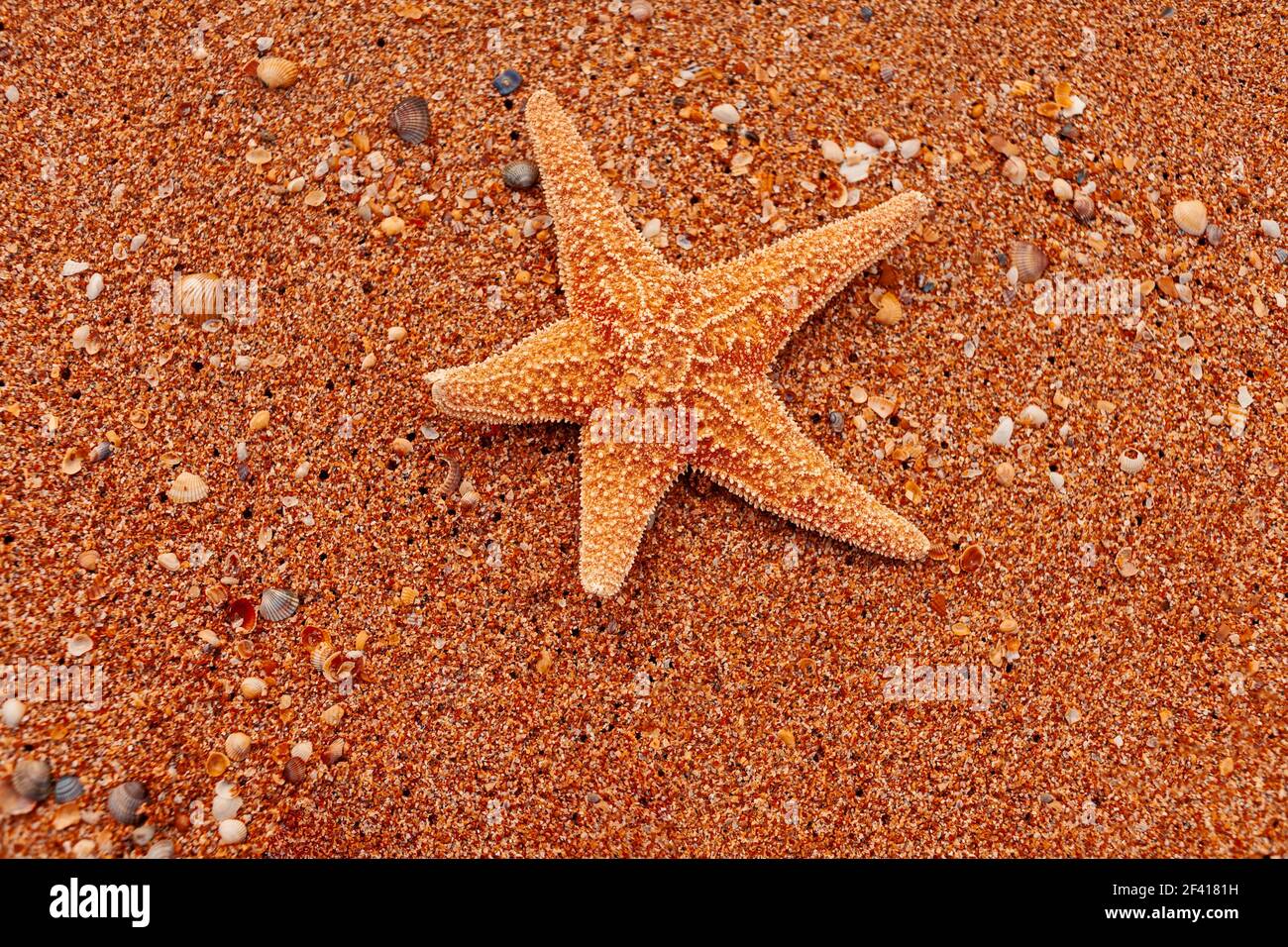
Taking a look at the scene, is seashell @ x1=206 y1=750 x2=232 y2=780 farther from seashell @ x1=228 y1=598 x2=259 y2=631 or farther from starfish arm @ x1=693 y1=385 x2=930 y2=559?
starfish arm @ x1=693 y1=385 x2=930 y2=559

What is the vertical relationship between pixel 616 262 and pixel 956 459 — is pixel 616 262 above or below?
above

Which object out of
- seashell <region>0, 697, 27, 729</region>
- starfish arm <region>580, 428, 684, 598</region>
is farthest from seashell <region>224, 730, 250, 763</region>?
starfish arm <region>580, 428, 684, 598</region>

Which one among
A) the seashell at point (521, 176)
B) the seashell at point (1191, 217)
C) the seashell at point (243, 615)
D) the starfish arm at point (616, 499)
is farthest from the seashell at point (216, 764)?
the seashell at point (1191, 217)

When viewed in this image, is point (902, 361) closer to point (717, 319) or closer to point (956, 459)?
point (956, 459)

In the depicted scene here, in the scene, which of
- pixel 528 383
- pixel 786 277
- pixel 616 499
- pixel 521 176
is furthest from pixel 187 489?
pixel 786 277

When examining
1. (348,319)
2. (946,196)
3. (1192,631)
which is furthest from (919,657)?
(348,319)

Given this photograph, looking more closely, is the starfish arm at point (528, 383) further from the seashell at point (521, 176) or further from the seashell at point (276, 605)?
the seashell at point (276, 605)

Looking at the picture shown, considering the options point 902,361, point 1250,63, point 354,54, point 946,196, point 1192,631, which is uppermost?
point 1250,63

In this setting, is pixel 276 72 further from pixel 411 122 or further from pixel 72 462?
pixel 72 462
